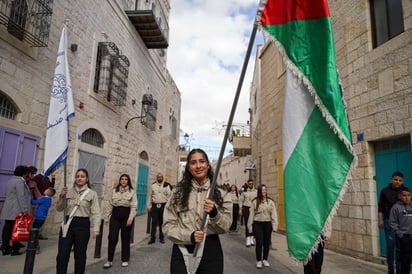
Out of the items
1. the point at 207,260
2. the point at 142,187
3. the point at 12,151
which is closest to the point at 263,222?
the point at 207,260

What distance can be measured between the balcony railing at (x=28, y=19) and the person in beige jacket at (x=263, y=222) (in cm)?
629

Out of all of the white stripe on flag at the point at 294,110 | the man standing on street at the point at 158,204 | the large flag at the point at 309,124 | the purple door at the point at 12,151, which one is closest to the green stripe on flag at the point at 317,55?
the large flag at the point at 309,124

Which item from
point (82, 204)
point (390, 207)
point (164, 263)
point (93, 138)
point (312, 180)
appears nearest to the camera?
point (312, 180)

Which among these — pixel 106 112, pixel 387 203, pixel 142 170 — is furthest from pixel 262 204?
pixel 142 170

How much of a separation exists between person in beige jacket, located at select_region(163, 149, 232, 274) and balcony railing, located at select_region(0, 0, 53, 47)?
19.1 ft

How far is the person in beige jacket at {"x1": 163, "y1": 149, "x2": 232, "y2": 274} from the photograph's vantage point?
257 cm

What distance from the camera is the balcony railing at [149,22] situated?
13.8m

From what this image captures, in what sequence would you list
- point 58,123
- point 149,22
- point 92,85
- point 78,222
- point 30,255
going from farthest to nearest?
1. point 149,22
2. point 92,85
3. point 58,123
4. point 78,222
5. point 30,255

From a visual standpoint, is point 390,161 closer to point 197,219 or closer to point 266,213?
point 266,213

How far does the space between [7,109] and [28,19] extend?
2152 millimetres

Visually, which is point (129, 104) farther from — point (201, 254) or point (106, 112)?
point (201, 254)

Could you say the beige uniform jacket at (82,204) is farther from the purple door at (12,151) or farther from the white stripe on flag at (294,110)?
the white stripe on flag at (294,110)

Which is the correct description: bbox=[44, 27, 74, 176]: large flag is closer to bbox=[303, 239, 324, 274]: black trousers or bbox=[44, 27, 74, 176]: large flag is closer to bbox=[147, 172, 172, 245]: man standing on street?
bbox=[303, 239, 324, 274]: black trousers

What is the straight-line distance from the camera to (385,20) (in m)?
7.13
